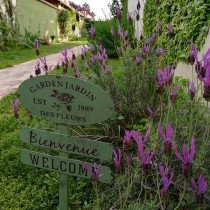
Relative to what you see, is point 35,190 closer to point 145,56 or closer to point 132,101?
point 132,101

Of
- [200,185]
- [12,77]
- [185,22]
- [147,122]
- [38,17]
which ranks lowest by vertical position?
[12,77]

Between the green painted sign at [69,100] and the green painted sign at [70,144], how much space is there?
3.7 inches

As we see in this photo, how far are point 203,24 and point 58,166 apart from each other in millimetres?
2577

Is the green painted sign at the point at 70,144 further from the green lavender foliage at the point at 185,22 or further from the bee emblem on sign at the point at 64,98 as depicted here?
the green lavender foliage at the point at 185,22

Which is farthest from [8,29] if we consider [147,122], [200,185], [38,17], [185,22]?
[200,185]

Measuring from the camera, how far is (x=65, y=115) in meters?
1.72

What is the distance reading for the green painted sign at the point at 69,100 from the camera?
165 centimetres

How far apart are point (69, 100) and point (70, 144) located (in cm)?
25

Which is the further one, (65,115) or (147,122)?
(147,122)

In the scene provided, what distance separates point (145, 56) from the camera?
2662mm

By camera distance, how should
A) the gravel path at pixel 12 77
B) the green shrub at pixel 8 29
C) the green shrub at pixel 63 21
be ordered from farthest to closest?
1. the green shrub at pixel 63 21
2. the green shrub at pixel 8 29
3. the gravel path at pixel 12 77

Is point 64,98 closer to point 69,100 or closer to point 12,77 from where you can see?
point 69,100

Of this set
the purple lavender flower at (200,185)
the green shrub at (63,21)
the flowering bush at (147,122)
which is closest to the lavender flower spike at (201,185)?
the purple lavender flower at (200,185)

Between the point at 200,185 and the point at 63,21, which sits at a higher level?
the point at 63,21
